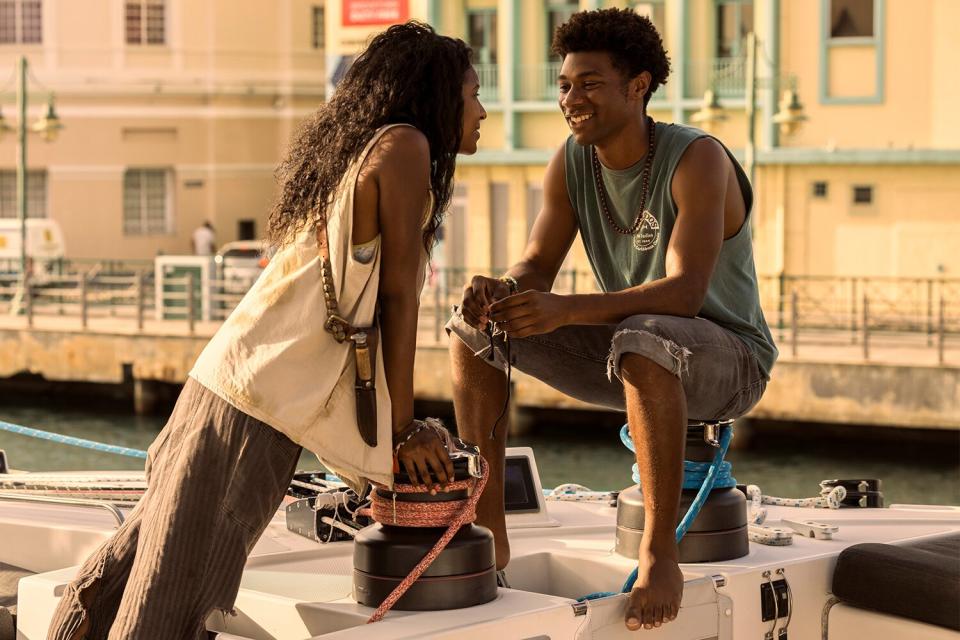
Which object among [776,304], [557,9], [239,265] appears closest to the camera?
[776,304]

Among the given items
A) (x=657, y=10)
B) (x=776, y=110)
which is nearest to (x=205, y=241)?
(x=657, y=10)

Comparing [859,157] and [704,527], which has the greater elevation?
[859,157]

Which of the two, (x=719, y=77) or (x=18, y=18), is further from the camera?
(x=18, y=18)

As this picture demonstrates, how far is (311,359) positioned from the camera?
3.52 metres

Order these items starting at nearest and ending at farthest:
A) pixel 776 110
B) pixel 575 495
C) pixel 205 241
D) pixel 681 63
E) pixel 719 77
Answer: pixel 575 495
pixel 776 110
pixel 719 77
pixel 681 63
pixel 205 241

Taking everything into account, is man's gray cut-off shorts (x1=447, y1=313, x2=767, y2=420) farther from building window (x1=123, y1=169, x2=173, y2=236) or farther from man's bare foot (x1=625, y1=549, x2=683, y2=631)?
building window (x1=123, y1=169, x2=173, y2=236)

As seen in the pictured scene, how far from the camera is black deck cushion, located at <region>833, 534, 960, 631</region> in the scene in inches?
156

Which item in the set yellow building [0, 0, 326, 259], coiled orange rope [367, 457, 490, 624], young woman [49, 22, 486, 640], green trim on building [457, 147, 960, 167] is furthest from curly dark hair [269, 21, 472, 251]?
yellow building [0, 0, 326, 259]

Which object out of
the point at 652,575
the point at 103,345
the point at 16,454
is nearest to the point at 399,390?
the point at 652,575

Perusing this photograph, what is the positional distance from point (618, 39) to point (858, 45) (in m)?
22.6

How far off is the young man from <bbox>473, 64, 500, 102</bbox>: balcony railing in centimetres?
2395

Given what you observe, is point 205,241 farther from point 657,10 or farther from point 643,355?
point 643,355

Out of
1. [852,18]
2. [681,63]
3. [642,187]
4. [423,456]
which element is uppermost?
[852,18]

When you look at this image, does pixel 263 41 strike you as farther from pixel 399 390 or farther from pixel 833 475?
pixel 399 390
